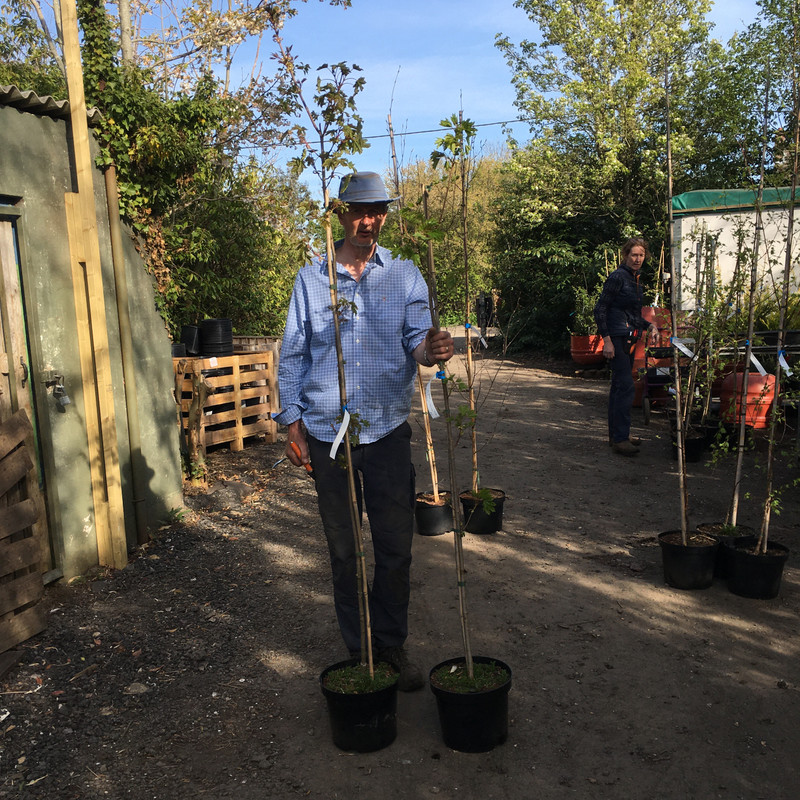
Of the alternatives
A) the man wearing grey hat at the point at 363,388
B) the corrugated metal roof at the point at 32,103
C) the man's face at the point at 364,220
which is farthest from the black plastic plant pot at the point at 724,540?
the corrugated metal roof at the point at 32,103

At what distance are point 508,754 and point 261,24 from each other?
13.7 m

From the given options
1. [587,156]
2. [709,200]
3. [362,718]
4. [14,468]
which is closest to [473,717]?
[362,718]

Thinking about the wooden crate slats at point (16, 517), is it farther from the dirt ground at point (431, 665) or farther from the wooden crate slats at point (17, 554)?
the dirt ground at point (431, 665)

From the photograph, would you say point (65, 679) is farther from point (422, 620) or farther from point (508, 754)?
point (508, 754)

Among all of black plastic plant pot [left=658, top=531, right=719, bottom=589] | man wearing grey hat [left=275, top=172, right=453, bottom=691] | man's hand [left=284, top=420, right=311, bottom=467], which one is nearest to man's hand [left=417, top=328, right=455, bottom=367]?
man wearing grey hat [left=275, top=172, right=453, bottom=691]

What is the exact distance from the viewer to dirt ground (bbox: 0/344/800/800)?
9.20 ft

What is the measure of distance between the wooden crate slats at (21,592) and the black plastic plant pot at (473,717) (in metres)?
2.39

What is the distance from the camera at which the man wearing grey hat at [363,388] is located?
316 cm

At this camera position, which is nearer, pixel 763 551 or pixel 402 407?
pixel 402 407

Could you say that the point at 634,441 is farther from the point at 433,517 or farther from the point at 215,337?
the point at 215,337

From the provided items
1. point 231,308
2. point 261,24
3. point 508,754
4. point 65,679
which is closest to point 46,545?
point 65,679

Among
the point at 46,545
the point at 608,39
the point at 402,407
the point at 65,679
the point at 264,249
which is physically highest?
the point at 608,39

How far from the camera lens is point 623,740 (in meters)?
2.94

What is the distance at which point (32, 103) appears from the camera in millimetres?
4555
